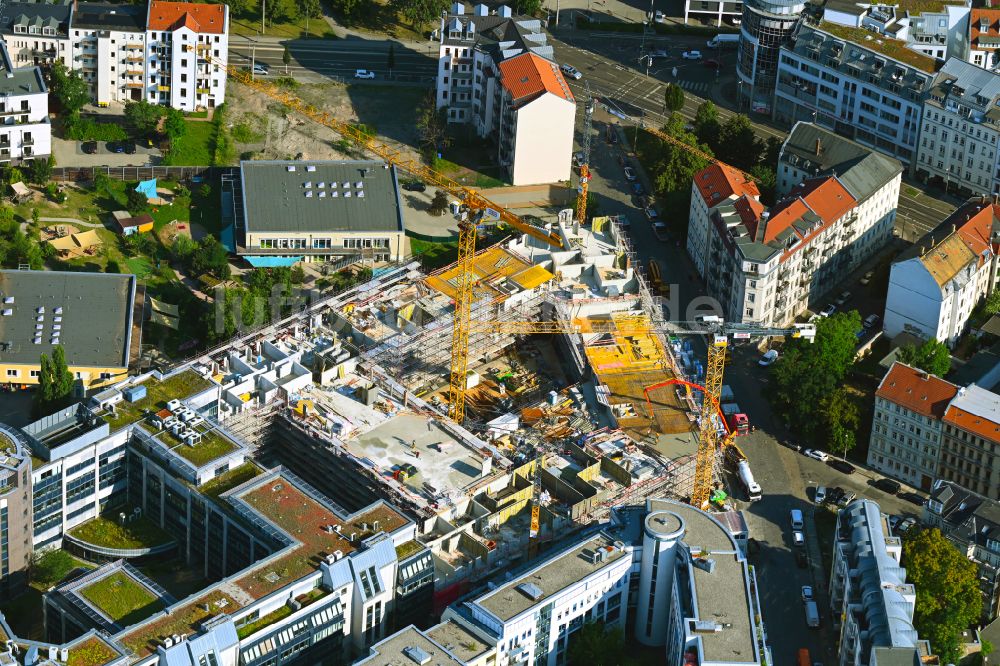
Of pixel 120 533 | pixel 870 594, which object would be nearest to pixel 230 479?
pixel 120 533

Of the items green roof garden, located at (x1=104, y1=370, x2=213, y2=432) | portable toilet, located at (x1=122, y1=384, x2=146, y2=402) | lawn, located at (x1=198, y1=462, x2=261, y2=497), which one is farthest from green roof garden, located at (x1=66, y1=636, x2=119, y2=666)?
portable toilet, located at (x1=122, y1=384, x2=146, y2=402)

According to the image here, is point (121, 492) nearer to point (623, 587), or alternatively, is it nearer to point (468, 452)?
point (468, 452)

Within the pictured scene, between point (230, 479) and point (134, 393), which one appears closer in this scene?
point (230, 479)

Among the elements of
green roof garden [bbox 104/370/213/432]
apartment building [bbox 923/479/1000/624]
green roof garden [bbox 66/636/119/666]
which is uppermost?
green roof garden [bbox 104/370/213/432]

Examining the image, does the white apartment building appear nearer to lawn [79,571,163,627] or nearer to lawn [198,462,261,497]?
lawn [79,571,163,627]

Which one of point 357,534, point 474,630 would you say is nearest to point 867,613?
point 474,630

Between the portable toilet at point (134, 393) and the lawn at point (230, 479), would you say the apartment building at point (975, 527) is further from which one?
the portable toilet at point (134, 393)

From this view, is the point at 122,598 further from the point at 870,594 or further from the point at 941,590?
the point at 941,590
